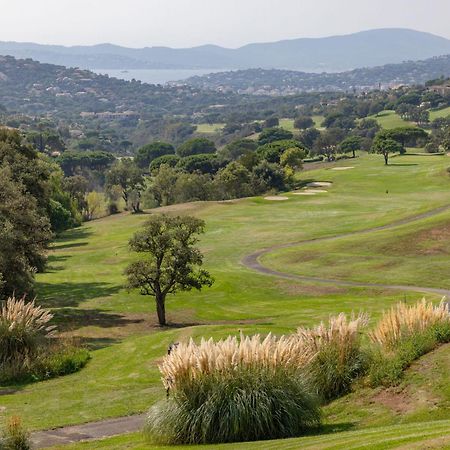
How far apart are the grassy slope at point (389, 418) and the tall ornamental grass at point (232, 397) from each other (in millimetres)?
797

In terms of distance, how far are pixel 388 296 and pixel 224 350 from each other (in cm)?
3818

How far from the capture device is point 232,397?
17.9 meters

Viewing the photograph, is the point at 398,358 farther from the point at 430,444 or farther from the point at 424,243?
the point at 424,243

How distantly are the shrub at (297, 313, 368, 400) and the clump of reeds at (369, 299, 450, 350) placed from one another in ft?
3.42

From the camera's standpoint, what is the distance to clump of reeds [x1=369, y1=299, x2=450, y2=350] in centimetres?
2127

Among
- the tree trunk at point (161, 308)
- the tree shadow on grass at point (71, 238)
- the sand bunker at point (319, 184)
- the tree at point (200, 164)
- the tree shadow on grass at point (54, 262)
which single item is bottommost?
the tree shadow on grass at point (71, 238)

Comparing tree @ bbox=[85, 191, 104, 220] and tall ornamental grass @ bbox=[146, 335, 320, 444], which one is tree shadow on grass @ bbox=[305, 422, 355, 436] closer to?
tall ornamental grass @ bbox=[146, 335, 320, 444]

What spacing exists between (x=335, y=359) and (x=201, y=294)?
135 ft

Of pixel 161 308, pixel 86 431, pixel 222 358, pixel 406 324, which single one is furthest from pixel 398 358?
pixel 161 308

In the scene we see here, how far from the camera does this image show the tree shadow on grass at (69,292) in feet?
191

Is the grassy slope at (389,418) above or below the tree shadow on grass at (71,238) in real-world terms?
above

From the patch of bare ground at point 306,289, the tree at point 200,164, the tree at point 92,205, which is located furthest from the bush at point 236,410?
the tree at point 200,164

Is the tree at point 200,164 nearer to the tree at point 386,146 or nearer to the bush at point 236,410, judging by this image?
the tree at point 386,146

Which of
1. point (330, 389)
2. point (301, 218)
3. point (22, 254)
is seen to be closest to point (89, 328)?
point (22, 254)
